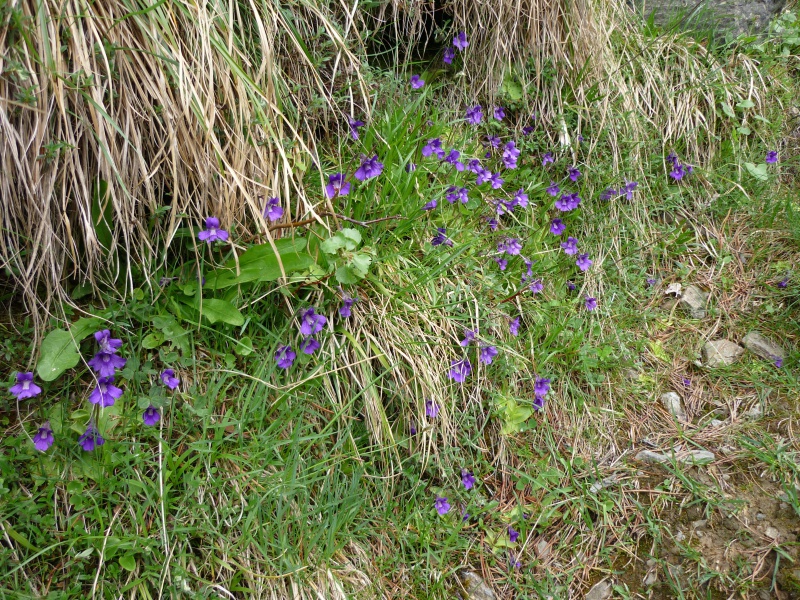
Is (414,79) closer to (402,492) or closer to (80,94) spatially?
(80,94)

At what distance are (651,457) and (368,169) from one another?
4.92 ft

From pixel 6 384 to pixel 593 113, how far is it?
264 centimetres

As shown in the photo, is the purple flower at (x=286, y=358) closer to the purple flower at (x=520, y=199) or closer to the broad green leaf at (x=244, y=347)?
the broad green leaf at (x=244, y=347)

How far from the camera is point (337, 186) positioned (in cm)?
234

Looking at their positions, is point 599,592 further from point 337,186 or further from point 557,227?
point 337,186

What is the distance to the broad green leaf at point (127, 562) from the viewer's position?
180 cm

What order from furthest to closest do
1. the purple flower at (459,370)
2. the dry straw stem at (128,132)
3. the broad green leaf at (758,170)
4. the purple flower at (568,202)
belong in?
the broad green leaf at (758,170), the purple flower at (568,202), the purple flower at (459,370), the dry straw stem at (128,132)

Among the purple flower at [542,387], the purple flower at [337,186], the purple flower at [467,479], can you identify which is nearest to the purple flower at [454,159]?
the purple flower at [337,186]

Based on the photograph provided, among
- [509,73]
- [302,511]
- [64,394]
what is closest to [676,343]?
[509,73]

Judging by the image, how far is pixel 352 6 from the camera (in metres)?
2.58

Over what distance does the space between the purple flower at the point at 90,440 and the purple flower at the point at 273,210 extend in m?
0.84

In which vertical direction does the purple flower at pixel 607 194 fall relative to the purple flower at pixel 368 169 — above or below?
below

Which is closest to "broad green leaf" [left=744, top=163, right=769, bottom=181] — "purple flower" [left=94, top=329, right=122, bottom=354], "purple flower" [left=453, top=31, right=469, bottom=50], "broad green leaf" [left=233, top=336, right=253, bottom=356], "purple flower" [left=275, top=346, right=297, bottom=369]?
"purple flower" [left=453, top=31, right=469, bottom=50]

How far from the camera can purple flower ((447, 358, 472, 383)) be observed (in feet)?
7.53
